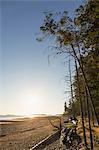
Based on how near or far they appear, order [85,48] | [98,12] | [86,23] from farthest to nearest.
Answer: [85,48]
[86,23]
[98,12]

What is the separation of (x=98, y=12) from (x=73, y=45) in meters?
3.14

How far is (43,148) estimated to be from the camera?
26781mm

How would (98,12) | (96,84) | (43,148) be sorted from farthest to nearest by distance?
(96,84) < (43,148) < (98,12)

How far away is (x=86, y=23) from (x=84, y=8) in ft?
3.13

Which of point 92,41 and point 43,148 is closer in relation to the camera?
point 92,41

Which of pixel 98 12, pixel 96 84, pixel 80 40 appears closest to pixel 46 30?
pixel 80 40

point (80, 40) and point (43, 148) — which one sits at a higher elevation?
point (80, 40)

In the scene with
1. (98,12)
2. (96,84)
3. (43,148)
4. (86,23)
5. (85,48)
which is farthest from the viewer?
(96,84)

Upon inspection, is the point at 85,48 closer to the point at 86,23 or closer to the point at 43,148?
the point at 86,23

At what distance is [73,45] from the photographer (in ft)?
Result: 62.1

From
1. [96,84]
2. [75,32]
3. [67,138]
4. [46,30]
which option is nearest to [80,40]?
[75,32]

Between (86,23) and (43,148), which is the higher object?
(86,23)

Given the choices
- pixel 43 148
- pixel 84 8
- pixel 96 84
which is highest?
pixel 84 8

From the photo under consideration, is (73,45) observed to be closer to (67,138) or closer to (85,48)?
(85,48)
